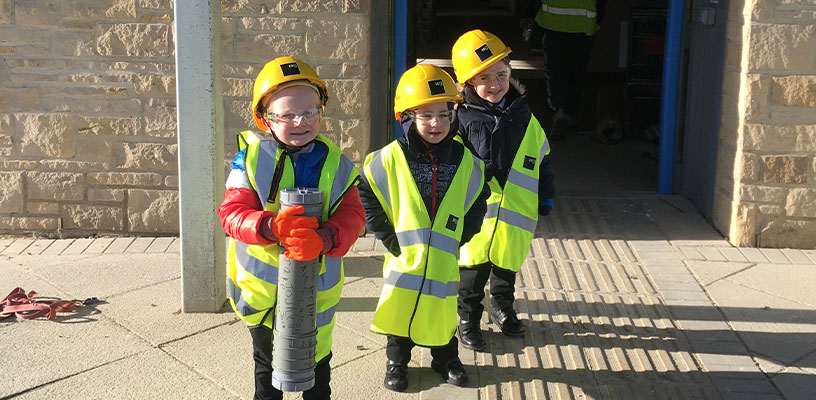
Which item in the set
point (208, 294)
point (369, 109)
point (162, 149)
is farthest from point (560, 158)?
point (208, 294)

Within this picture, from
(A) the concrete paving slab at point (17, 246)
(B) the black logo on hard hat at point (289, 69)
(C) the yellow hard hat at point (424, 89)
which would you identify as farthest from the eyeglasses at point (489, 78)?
(A) the concrete paving slab at point (17, 246)

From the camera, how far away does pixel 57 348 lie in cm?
481

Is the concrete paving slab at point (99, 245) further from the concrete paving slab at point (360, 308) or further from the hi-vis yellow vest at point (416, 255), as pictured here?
the hi-vis yellow vest at point (416, 255)

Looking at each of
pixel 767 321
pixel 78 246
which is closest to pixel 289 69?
pixel 767 321

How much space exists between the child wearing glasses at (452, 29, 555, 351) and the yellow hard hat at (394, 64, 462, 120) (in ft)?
1.67

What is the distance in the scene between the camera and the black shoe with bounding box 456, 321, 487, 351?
482 centimetres

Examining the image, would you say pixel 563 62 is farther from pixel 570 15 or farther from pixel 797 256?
pixel 797 256

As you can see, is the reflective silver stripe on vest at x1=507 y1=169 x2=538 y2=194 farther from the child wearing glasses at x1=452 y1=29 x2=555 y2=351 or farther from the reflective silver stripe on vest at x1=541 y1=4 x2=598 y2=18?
the reflective silver stripe on vest at x1=541 y1=4 x2=598 y2=18

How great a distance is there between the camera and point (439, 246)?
4211 millimetres

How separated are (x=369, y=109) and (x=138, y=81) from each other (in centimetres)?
155

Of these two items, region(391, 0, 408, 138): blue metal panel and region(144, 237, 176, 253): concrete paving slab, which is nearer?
region(144, 237, 176, 253): concrete paving slab

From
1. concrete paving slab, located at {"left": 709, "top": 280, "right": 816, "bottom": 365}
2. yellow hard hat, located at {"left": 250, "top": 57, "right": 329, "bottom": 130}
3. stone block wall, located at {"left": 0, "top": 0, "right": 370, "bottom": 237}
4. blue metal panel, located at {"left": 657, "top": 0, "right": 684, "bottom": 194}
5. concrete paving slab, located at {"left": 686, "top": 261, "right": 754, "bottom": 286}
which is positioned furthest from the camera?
blue metal panel, located at {"left": 657, "top": 0, "right": 684, "bottom": 194}

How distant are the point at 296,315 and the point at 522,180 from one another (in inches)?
67.1

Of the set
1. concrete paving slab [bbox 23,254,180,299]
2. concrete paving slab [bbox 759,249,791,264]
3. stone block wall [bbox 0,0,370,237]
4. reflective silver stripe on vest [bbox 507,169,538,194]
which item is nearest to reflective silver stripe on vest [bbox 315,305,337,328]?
reflective silver stripe on vest [bbox 507,169,538,194]
